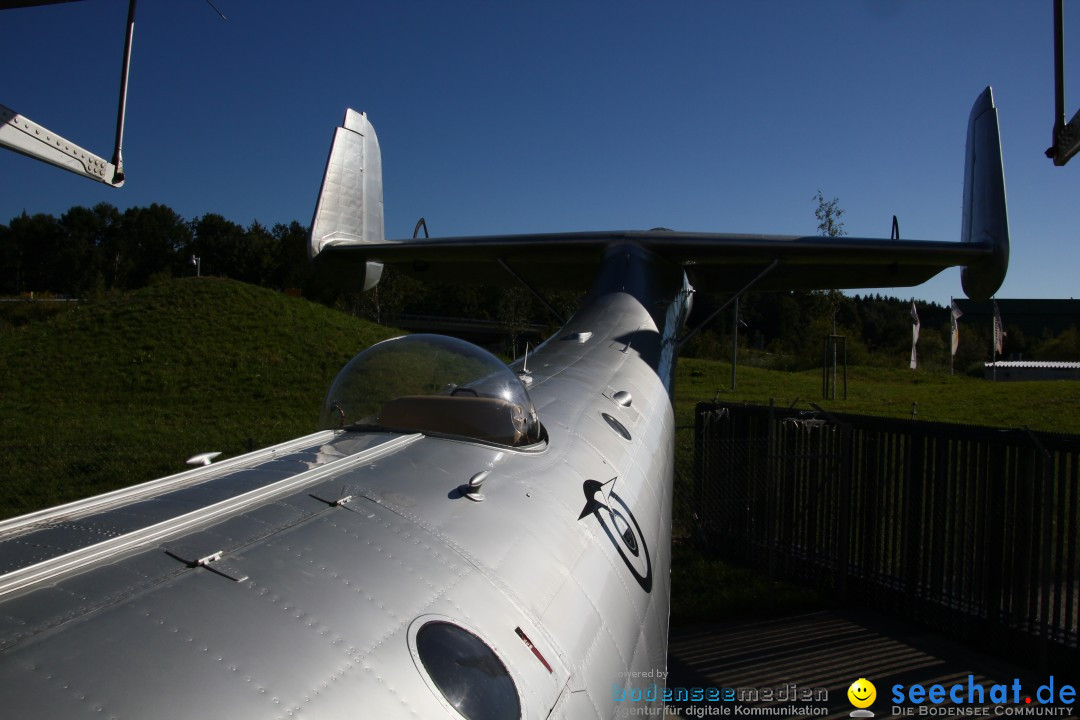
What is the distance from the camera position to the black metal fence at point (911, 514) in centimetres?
609

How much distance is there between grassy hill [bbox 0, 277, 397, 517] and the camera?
12.1 m

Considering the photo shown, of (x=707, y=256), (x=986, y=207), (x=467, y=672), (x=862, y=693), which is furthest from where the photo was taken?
(x=707, y=256)

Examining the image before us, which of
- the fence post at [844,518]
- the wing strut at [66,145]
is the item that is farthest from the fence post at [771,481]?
the wing strut at [66,145]

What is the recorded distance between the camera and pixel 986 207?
7.61 meters

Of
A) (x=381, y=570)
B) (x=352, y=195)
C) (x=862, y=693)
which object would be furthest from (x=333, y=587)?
(x=352, y=195)

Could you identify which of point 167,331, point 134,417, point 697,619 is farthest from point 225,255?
point 697,619

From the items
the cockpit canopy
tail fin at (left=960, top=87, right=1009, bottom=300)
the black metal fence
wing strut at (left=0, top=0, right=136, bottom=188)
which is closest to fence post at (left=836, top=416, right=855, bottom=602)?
the black metal fence

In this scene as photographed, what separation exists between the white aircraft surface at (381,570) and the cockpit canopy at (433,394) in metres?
0.01

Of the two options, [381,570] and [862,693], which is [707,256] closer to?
[862,693]

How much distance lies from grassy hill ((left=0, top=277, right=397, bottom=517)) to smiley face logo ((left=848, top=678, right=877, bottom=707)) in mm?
8166

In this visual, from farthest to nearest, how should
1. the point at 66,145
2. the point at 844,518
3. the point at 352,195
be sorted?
the point at 352,195
the point at 844,518
the point at 66,145

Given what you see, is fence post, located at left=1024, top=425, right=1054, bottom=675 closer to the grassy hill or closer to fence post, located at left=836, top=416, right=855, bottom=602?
fence post, located at left=836, top=416, right=855, bottom=602

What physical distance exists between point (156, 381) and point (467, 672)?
755 inches

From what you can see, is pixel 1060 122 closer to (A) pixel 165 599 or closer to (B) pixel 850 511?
(B) pixel 850 511
